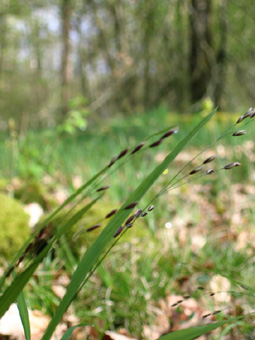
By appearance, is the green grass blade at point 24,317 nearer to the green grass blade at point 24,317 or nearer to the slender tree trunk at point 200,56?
the green grass blade at point 24,317

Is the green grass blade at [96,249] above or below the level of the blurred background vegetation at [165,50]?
below

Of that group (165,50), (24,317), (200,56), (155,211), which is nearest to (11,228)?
(155,211)

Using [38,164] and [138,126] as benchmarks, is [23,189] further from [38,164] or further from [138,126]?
[138,126]

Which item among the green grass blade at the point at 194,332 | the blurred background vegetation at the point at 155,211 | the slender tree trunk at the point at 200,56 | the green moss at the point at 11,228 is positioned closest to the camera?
the green grass blade at the point at 194,332

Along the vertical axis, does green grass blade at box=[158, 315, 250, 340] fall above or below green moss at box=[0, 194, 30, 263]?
below

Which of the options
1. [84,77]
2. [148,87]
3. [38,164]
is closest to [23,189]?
[38,164]

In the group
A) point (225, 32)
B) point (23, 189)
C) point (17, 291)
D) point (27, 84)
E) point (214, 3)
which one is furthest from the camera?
point (27, 84)

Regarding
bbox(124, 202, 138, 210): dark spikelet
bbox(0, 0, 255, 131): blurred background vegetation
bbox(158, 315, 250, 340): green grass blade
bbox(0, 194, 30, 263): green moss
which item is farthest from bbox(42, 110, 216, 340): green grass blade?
bbox(0, 0, 255, 131): blurred background vegetation

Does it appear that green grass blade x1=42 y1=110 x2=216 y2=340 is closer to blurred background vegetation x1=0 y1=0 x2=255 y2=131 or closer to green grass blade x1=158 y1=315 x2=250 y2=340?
green grass blade x1=158 y1=315 x2=250 y2=340

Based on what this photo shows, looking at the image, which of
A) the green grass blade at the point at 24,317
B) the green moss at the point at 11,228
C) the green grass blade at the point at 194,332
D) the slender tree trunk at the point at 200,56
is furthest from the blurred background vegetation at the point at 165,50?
the green grass blade at the point at 194,332
